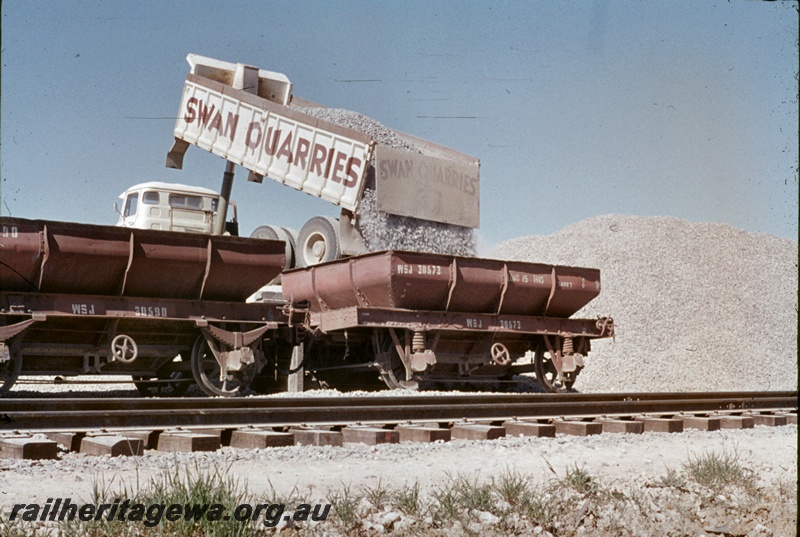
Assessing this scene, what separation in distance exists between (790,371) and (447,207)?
43.7ft

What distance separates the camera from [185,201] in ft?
53.7

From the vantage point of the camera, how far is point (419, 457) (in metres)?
7.32

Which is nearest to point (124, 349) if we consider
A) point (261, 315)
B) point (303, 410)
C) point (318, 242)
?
point (261, 315)

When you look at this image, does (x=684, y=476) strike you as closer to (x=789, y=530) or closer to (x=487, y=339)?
(x=789, y=530)

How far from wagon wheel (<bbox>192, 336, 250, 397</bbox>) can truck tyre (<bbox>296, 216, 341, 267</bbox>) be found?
416 centimetres

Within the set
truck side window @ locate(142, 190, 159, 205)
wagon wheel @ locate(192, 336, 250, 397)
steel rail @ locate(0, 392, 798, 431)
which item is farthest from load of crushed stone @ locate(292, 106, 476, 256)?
steel rail @ locate(0, 392, 798, 431)

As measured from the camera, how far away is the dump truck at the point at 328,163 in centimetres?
1720

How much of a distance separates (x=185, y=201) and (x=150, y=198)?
0.74 metres

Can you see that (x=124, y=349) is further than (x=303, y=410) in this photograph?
Yes

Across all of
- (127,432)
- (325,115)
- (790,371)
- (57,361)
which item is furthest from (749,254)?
(127,432)

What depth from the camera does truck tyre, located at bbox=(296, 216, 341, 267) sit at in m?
17.6

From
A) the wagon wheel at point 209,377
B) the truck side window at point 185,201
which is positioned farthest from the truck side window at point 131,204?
the wagon wheel at point 209,377

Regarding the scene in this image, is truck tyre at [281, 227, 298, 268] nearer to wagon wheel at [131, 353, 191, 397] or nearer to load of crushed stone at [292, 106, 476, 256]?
load of crushed stone at [292, 106, 476, 256]

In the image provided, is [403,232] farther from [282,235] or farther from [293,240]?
[282,235]
